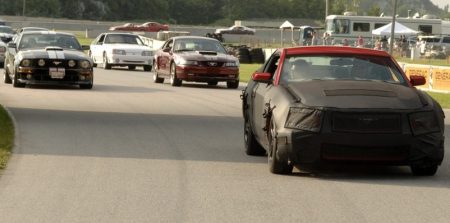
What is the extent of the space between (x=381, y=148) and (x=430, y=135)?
1.89 ft

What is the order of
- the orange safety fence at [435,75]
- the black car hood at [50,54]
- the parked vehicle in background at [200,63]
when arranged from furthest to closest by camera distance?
the orange safety fence at [435,75] → the parked vehicle in background at [200,63] → the black car hood at [50,54]

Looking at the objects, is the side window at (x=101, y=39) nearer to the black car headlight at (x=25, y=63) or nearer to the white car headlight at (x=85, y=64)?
the white car headlight at (x=85, y=64)

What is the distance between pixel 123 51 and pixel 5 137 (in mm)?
25570

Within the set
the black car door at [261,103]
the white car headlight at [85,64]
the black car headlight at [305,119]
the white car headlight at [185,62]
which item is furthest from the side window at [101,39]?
the black car headlight at [305,119]

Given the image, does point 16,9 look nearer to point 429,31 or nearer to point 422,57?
point 429,31

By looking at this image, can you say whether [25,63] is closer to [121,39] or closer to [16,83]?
[16,83]

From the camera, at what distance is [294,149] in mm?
11102

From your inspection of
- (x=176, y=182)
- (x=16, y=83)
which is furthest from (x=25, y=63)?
(x=176, y=182)

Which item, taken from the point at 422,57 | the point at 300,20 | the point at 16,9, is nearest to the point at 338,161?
the point at 422,57

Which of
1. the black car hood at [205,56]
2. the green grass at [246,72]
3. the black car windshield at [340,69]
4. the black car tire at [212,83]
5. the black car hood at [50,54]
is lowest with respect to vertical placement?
the green grass at [246,72]

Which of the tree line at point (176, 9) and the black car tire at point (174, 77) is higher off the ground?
the black car tire at point (174, 77)

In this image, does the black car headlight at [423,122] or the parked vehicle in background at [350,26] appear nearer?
the black car headlight at [423,122]

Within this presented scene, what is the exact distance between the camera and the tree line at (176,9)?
146 metres

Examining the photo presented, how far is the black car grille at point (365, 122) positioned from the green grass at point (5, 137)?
3562 millimetres
